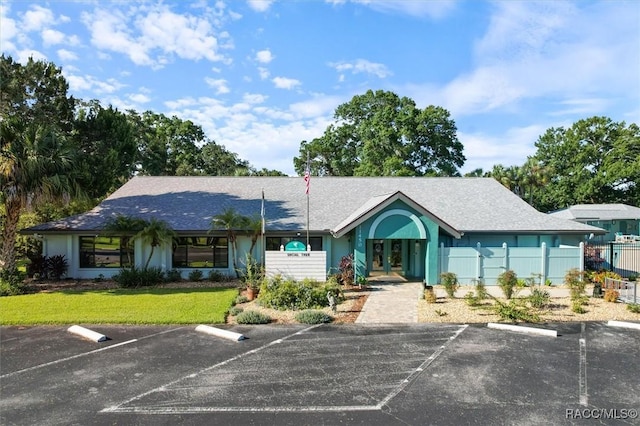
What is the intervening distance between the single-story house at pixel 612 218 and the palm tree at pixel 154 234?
4039cm

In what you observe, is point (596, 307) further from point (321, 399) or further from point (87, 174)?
point (87, 174)

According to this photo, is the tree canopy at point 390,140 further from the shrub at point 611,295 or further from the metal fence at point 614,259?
the shrub at point 611,295

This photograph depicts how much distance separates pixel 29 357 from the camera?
10.7m

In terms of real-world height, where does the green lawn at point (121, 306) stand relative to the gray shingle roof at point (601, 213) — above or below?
below

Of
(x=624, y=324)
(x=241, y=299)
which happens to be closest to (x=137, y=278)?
(x=241, y=299)

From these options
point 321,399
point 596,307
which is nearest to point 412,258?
point 596,307

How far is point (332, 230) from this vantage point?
21.5 meters

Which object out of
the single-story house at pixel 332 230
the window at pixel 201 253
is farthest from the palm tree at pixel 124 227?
the window at pixel 201 253

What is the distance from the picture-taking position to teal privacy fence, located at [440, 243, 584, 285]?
795 inches

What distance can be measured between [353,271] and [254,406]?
1285 centimetres

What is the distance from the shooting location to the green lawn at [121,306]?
553 inches

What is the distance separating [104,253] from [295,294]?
12445 millimetres

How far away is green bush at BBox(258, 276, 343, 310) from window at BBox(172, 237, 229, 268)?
20.1ft

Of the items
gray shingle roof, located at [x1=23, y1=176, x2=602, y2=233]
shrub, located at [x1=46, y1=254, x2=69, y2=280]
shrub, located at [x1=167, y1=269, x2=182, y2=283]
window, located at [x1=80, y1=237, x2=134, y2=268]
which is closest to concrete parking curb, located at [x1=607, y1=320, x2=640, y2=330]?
gray shingle roof, located at [x1=23, y1=176, x2=602, y2=233]
